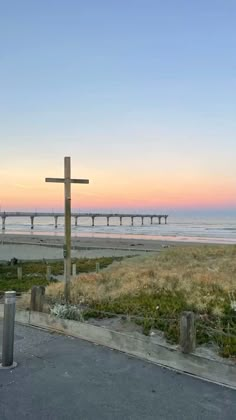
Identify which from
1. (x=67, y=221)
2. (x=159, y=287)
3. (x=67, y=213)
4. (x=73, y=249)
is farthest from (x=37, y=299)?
(x=73, y=249)

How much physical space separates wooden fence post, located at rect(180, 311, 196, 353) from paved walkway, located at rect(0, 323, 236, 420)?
1.11 feet

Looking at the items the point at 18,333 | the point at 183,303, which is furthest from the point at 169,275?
the point at 18,333

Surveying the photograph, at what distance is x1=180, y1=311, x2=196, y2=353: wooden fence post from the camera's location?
461 cm

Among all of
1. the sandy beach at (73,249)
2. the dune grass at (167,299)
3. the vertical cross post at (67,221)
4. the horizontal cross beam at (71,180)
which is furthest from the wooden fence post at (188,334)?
the sandy beach at (73,249)

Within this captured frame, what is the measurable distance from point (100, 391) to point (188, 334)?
4.11 feet

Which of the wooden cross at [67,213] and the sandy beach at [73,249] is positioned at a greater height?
the wooden cross at [67,213]

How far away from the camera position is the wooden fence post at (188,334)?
4613mm

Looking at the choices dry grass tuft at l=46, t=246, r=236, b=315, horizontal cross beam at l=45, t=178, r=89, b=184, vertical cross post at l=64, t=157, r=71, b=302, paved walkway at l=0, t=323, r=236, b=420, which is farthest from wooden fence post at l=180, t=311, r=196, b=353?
horizontal cross beam at l=45, t=178, r=89, b=184

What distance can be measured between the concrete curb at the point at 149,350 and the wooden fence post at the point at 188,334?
0.08m

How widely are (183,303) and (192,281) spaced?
2.07m

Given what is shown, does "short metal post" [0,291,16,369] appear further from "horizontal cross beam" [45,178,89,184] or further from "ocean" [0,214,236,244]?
"ocean" [0,214,236,244]

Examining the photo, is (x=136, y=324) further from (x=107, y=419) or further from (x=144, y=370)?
(x=107, y=419)

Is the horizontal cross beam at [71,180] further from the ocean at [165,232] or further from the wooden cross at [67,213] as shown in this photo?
the ocean at [165,232]

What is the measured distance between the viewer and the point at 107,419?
3383 millimetres
